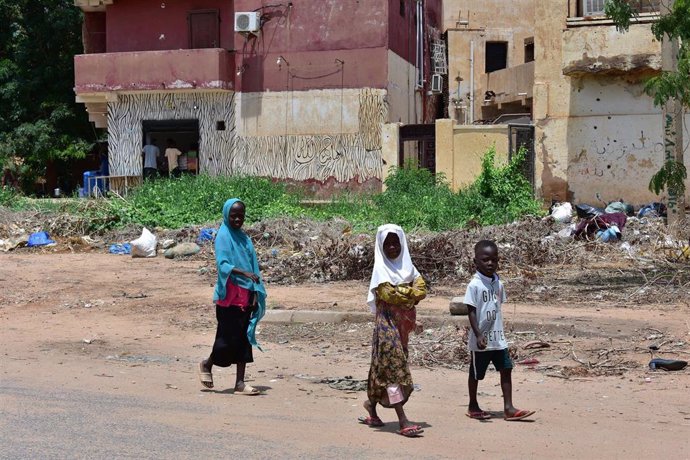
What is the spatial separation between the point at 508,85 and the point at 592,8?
354 inches

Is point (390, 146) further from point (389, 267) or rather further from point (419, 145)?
point (389, 267)

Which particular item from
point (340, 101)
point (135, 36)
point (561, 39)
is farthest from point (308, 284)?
point (135, 36)

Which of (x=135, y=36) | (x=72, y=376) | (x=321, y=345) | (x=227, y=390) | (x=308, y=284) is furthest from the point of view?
(x=135, y=36)

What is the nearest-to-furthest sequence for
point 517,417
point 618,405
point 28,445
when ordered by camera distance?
point 28,445, point 517,417, point 618,405

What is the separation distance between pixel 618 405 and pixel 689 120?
Result: 52.0ft

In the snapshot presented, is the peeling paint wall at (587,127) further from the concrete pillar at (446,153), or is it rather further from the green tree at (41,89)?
the green tree at (41,89)

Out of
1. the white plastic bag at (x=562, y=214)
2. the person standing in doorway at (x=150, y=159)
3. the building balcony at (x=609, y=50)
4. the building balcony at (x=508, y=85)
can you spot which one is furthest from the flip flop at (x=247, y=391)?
the building balcony at (x=508, y=85)

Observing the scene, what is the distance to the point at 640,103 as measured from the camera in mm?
21391

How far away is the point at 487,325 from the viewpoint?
20.9 feet

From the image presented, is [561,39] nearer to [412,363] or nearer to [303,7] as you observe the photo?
[303,7]

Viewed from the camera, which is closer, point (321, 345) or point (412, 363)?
point (412, 363)

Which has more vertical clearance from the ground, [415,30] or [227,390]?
[415,30]

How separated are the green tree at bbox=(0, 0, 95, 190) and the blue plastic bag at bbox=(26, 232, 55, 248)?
37.9ft

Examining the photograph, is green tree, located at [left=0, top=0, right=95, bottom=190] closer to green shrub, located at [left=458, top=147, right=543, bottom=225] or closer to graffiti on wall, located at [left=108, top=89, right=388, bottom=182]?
graffiti on wall, located at [left=108, top=89, right=388, bottom=182]
